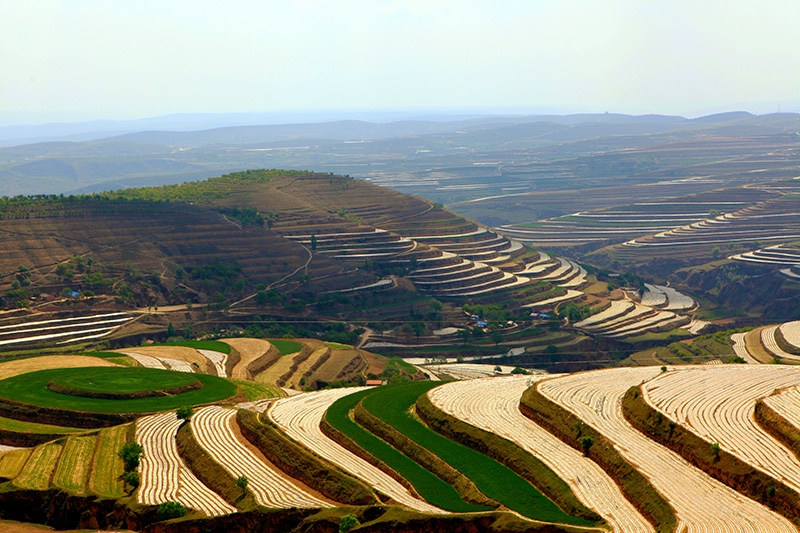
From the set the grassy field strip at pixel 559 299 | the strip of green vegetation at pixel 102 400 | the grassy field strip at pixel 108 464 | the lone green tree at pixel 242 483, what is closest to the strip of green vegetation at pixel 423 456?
the lone green tree at pixel 242 483

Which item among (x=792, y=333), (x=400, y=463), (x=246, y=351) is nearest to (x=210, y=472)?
(x=400, y=463)

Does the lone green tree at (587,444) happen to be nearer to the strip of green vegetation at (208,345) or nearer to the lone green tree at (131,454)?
the lone green tree at (131,454)

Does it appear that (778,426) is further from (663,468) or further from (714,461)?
(663,468)

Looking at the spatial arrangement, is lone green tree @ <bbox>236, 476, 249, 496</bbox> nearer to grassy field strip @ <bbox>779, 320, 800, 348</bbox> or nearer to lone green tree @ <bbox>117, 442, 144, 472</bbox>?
lone green tree @ <bbox>117, 442, 144, 472</bbox>

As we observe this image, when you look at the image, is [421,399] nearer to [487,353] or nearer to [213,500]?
[213,500]

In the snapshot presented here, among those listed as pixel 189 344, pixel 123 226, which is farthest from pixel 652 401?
pixel 123 226

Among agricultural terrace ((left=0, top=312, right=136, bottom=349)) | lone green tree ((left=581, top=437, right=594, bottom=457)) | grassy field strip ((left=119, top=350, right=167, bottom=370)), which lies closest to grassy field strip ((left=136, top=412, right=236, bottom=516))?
lone green tree ((left=581, top=437, right=594, bottom=457))
